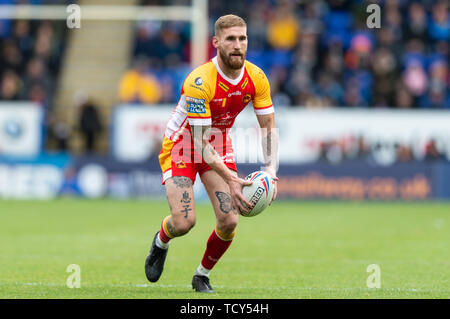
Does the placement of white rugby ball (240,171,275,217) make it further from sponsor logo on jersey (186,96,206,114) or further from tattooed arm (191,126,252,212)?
sponsor logo on jersey (186,96,206,114)

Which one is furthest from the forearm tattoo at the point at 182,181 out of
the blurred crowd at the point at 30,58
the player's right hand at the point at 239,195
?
the blurred crowd at the point at 30,58

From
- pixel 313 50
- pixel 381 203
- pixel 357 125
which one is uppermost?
pixel 313 50

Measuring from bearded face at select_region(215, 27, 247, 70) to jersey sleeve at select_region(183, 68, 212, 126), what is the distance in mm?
299

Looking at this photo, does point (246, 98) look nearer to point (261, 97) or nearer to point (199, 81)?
point (261, 97)

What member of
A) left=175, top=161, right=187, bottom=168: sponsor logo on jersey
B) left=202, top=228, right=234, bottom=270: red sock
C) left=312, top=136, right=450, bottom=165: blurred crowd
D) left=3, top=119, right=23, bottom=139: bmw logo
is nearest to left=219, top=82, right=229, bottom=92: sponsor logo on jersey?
left=175, top=161, right=187, bottom=168: sponsor logo on jersey

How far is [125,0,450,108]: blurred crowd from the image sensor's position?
80.6 ft

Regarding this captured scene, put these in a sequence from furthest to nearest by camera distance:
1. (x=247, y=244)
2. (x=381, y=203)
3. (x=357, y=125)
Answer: (x=357, y=125) → (x=381, y=203) → (x=247, y=244)

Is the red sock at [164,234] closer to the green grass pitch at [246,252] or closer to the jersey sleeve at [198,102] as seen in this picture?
the green grass pitch at [246,252]

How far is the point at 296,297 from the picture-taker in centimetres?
805

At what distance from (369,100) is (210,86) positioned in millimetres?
17029

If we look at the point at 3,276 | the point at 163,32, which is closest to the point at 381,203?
the point at 163,32

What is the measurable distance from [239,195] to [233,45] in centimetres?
132

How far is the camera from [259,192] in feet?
27.0

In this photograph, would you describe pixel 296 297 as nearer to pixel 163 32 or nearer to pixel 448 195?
pixel 448 195
